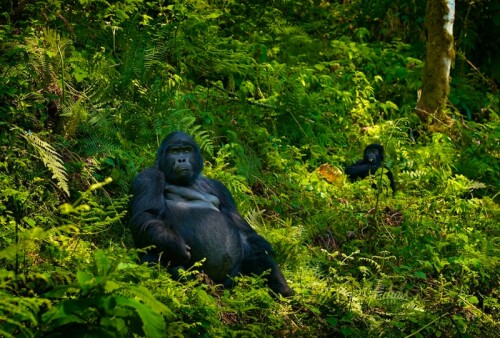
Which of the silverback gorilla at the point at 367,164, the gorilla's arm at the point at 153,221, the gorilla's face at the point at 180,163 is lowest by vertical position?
the silverback gorilla at the point at 367,164

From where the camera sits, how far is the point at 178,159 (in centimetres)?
563

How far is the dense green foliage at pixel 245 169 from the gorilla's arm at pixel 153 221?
12 centimetres

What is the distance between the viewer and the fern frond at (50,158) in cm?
571

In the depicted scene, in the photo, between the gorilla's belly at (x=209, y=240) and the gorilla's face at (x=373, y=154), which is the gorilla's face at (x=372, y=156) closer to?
the gorilla's face at (x=373, y=154)

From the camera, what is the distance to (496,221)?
766cm

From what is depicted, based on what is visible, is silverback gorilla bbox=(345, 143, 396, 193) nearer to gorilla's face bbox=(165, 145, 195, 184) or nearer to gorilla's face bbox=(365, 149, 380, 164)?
gorilla's face bbox=(365, 149, 380, 164)

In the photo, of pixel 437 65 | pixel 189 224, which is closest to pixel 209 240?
pixel 189 224

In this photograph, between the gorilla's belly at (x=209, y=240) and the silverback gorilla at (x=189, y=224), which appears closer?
the silverback gorilla at (x=189, y=224)

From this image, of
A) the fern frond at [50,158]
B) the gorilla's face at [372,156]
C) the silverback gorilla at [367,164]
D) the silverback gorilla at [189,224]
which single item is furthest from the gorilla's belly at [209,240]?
the gorilla's face at [372,156]

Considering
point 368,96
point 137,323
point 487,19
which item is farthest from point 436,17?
point 137,323

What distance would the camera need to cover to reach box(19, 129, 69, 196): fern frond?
5.71m

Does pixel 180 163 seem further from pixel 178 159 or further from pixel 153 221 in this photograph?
pixel 153 221

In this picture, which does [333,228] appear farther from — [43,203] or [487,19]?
[487,19]

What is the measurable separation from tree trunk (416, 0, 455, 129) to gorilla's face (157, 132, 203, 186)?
449 cm
